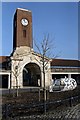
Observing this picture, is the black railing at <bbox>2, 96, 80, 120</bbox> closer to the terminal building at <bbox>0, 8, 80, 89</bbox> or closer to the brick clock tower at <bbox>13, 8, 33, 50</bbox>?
the terminal building at <bbox>0, 8, 80, 89</bbox>

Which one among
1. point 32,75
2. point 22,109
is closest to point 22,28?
point 32,75

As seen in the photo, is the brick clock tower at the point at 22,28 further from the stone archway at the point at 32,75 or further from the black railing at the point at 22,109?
the black railing at the point at 22,109

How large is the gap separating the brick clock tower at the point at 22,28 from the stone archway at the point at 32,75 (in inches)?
203

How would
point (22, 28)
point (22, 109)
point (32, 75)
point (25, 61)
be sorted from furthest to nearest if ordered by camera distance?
point (32, 75) → point (22, 28) → point (25, 61) → point (22, 109)

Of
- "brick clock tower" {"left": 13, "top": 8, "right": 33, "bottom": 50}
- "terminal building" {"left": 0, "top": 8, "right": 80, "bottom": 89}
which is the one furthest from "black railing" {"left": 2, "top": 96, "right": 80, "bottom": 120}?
"brick clock tower" {"left": 13, "top": 8, "right": 33, "bottom": 50}

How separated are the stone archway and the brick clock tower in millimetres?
5164

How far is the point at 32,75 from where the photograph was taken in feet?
185

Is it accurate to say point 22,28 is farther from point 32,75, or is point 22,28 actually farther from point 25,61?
point 32,75

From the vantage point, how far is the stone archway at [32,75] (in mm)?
53094

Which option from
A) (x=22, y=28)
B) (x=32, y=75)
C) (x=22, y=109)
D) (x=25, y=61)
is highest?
(x=22, y=28)

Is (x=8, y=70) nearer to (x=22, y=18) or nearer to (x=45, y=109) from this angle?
(x=22, y=18)

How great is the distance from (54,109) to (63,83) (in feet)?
63.3

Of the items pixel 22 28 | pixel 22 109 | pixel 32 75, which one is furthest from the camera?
pixel 32 75

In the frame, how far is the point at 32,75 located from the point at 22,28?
11.3m
